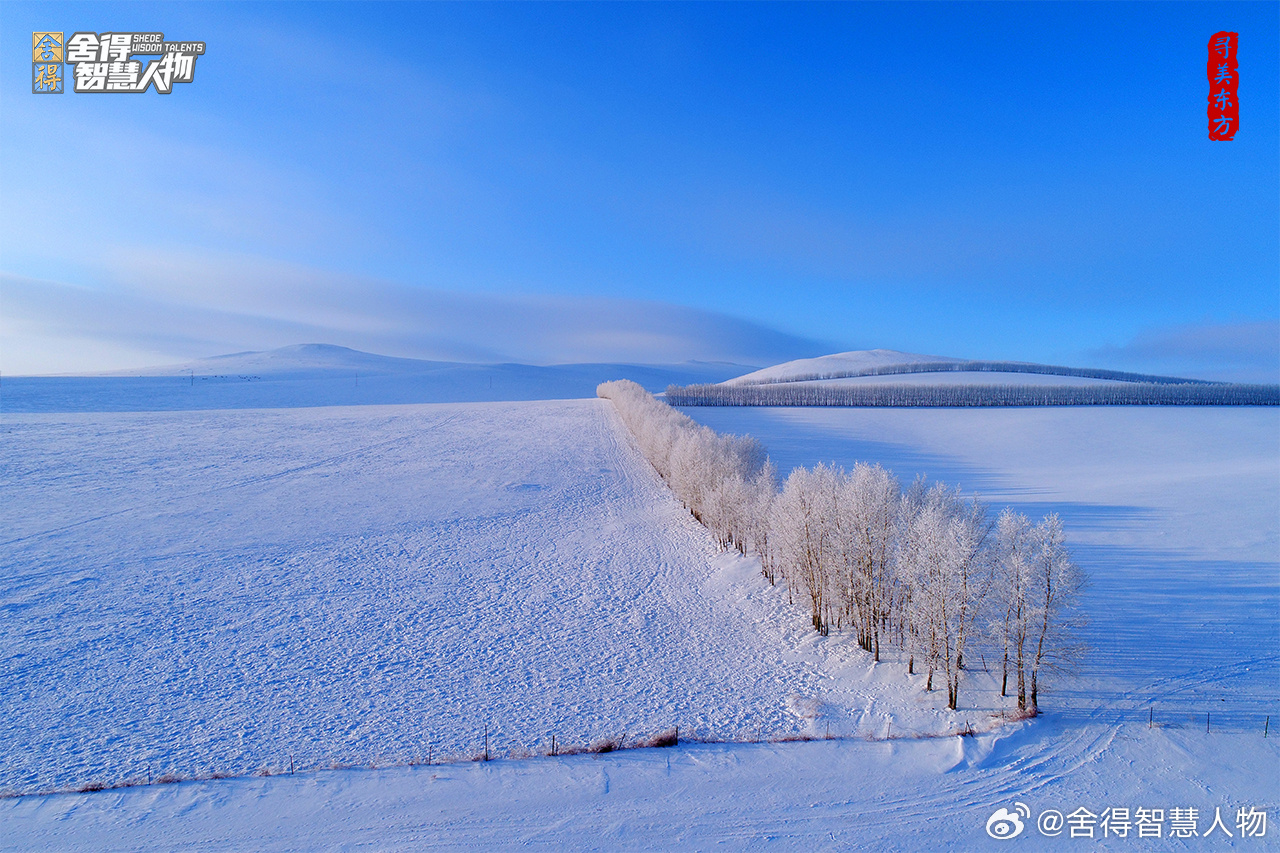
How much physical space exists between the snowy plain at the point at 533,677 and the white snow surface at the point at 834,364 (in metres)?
73.9

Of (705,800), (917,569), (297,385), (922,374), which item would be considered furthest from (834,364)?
(705,800)

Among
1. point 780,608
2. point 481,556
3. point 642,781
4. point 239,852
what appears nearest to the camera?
point 239,852

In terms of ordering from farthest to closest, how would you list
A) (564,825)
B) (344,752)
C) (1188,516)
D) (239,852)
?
(1188,516), (344,752), (564,825), (239,852)

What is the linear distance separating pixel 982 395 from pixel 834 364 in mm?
36789

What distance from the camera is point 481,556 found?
20.6m

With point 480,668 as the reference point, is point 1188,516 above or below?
above

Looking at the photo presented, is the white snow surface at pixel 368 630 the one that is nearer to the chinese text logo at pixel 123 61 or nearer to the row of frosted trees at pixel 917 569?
the row of frosted trees at pixel 917 569

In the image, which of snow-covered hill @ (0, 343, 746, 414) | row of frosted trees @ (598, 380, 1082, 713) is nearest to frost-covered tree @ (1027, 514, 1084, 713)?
row of frosted trees @ (598, 380, 1082, 713)

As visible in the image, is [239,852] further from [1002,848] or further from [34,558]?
[34,558]

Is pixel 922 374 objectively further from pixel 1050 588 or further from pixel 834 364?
pixel 1050 588

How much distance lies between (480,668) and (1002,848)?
1005cm

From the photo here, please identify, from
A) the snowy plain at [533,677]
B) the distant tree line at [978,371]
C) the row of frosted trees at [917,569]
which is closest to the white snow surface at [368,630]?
the snowy plain at [533,677]

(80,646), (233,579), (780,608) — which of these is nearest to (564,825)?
(780,608)

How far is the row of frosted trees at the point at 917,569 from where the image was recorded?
11.6 metres
